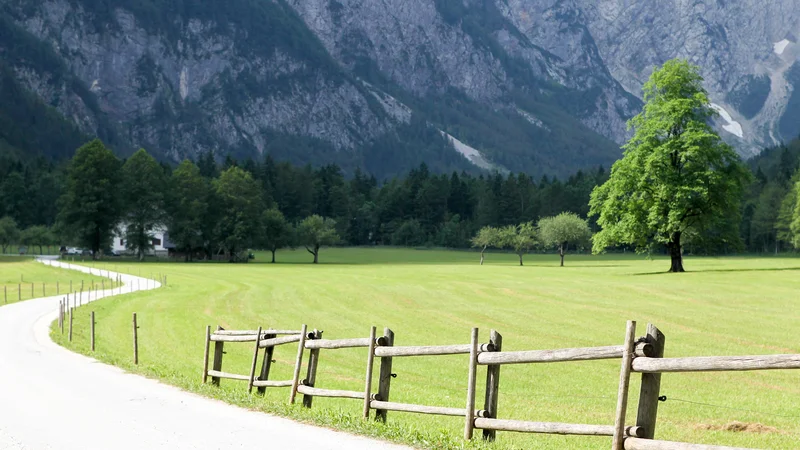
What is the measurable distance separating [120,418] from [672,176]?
59625 millimetres

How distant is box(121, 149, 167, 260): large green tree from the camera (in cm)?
14638

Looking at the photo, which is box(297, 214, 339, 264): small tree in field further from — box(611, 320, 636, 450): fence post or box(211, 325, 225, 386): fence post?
box(611, 320, 636, 450): fence post

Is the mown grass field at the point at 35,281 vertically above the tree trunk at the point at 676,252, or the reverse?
the tree trunk at the point at 676,252

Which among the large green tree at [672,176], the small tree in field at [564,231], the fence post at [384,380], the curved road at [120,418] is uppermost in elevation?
the large green tree at [672,176]

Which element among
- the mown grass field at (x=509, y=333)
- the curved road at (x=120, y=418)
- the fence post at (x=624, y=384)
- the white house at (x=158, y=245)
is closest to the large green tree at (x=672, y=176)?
the mown grass field at (x=509, y=333)

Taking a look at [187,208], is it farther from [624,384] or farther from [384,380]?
[624,384]

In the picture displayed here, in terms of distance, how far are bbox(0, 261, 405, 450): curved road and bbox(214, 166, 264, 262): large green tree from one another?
4485 inches

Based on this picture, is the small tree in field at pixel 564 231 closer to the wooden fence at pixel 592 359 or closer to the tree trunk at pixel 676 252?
the tree trunk at pixel 676 252

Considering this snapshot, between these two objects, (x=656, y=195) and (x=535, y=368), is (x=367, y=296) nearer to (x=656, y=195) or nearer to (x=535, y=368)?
(x=656, y=195)

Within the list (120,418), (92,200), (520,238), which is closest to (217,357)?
(120,418)

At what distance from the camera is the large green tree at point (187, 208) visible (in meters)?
145

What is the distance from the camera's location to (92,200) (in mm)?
140750

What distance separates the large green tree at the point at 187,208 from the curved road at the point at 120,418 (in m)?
116

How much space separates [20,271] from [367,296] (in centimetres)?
6589
